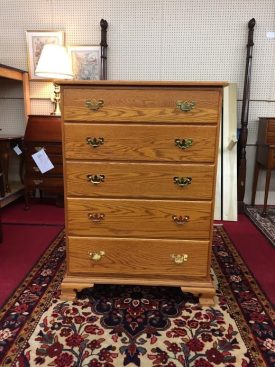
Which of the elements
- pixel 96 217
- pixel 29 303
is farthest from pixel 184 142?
pixel 29 303

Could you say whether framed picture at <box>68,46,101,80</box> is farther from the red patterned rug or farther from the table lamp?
the red patterned rug

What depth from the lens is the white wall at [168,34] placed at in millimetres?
3158

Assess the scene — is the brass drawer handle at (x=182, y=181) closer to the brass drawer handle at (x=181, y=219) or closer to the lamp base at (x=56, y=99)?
the brass drawer handle at (x=181, y=219)

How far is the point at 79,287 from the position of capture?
1.70m

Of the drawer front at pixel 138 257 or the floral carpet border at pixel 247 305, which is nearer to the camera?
the floral carpet border at pixel 247 305

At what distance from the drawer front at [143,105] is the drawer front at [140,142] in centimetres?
5

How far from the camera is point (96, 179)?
1.60 m

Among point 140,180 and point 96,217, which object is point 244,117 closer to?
A: point 140,180

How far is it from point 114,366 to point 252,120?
295 centimetres

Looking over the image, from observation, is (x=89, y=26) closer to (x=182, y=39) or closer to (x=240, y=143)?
(x=182, y=39)

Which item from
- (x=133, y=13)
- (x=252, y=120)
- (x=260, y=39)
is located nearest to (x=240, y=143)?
(x=252, y=120)

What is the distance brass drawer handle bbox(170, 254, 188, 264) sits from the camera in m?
1.66

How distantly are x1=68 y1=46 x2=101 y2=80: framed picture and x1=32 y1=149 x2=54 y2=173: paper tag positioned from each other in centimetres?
99

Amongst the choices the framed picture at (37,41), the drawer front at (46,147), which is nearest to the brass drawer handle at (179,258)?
the drawer front at (46,147)
